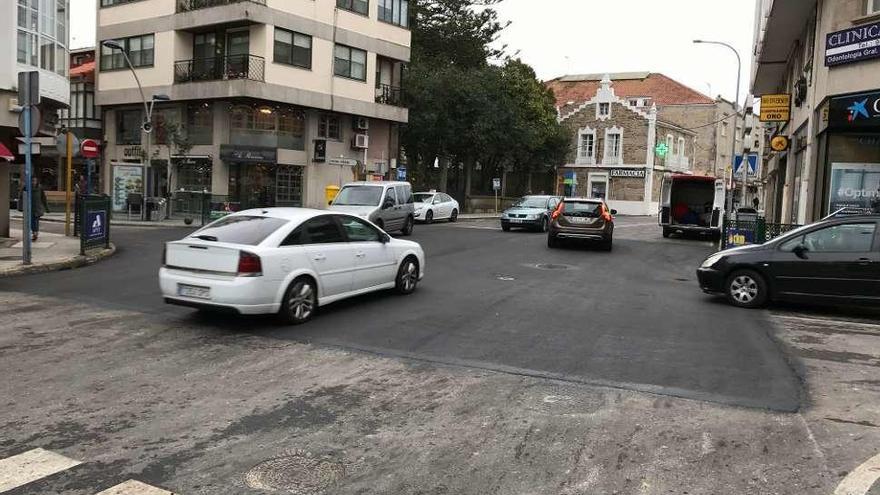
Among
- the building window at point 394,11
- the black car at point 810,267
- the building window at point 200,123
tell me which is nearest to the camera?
the black car at point 810,267

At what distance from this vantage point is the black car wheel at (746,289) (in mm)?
10859

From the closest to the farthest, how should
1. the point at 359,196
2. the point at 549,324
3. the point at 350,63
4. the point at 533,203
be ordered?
1. the point at 549,324
2. the point at 359,196
3. the point at 533,203
4. the point at 350,63

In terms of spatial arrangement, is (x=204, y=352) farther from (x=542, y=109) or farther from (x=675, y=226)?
(x=542, y=109)

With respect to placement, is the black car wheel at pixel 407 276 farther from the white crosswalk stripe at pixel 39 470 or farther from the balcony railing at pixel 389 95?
the balcony railing at pixel 389 95

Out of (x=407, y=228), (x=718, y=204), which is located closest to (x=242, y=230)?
(x=407, y=228)

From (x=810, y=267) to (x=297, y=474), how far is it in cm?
A: 902

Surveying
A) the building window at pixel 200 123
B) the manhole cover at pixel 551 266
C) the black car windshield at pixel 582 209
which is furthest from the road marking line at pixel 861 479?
the building window at pixel 200 123

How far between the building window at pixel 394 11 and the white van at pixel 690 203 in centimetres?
1946

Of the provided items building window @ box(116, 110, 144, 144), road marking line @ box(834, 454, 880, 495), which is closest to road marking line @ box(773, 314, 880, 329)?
road marking line @ box(834, 454, 880, 495)

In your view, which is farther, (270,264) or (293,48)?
(293,48)

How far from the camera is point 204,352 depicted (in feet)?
23.9

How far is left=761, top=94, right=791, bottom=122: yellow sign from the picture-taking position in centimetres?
2209

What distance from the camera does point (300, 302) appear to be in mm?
8734

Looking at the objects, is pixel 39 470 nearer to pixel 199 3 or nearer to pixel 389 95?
pixel 199 3
